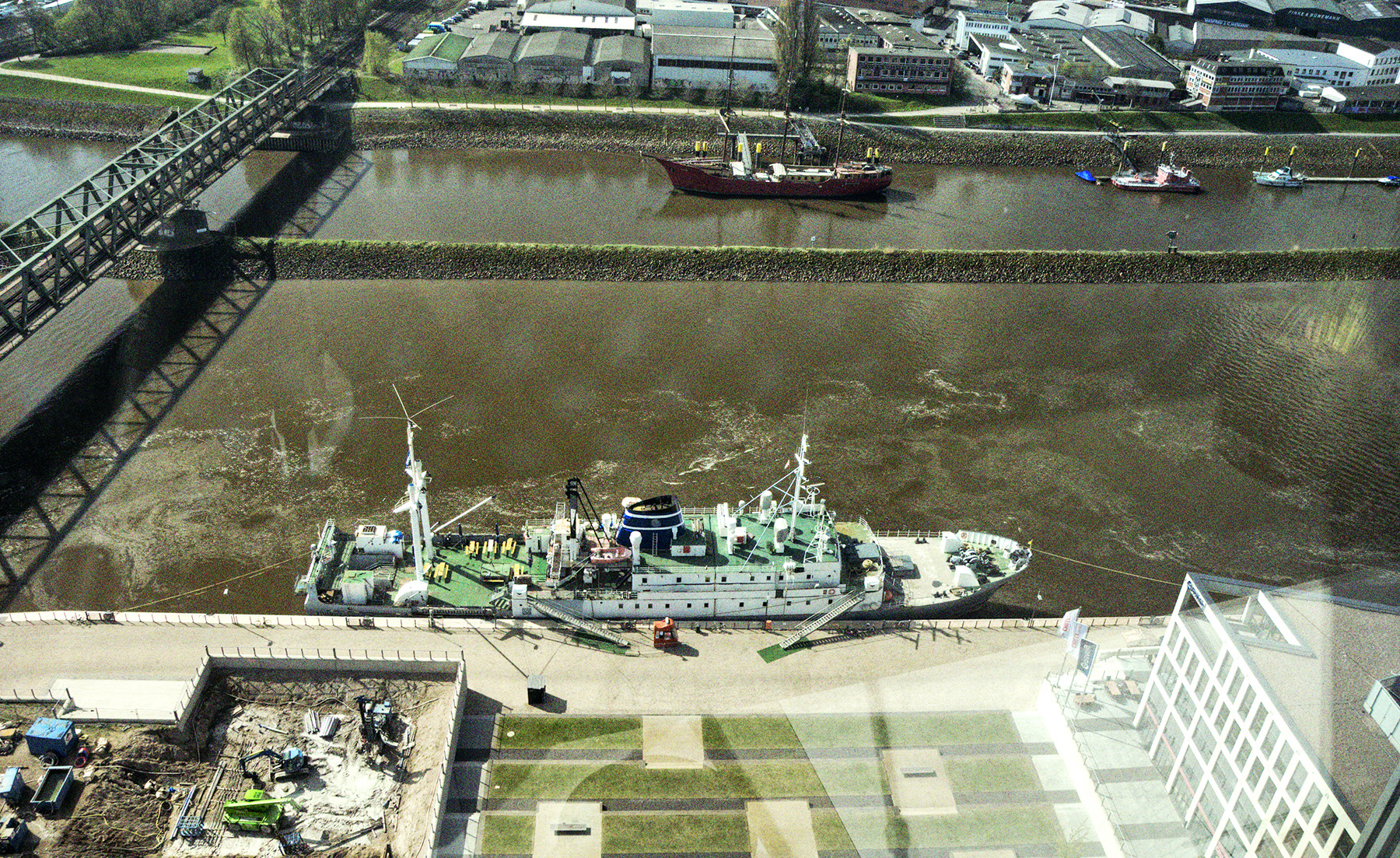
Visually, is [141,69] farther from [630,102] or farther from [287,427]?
[287,427]

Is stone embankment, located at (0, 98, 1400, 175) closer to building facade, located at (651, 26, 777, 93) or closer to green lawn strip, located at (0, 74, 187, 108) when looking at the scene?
green lawn strip, located at (0, 74, 187, 108)

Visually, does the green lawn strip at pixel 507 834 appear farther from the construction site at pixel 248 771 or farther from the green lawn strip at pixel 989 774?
the green lawn strip at pixel 989 774

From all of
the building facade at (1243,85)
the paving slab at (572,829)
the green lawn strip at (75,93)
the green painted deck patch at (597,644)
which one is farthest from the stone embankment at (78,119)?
the building facade at (1243,85)

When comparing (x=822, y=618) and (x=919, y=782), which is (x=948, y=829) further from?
(x=822, y=618)

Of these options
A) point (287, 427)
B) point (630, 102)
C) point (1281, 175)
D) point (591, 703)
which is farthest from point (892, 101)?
point (591, 703)

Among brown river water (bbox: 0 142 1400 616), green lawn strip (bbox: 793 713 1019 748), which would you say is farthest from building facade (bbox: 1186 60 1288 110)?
green lawn strip (bbox: 793 713 1019 748)

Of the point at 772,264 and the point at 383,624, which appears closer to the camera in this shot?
the point at 383,624

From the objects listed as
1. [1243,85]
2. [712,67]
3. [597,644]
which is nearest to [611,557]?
[597,644]
